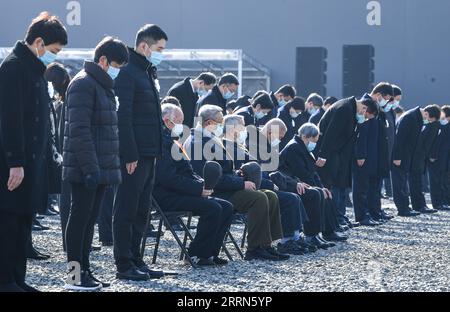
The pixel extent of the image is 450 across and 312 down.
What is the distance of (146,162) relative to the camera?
8.05 meters

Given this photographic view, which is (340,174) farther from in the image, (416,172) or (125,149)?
(125,149)

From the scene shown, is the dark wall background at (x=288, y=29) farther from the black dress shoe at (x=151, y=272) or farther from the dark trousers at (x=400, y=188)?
the black dress shoe at (x=151, y=272)

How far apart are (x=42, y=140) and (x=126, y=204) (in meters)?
1.21

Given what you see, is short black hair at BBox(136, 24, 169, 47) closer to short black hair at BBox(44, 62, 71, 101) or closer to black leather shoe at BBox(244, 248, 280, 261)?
short black hair at BBox(44, 62, 71, 101)

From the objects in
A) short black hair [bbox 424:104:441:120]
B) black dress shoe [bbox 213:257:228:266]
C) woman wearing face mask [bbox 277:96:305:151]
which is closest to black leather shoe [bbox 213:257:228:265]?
black dress shoe [bbox 213:257:228:266]

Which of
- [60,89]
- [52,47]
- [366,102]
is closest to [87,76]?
[52,47]

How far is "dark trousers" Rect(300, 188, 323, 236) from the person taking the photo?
1095cm

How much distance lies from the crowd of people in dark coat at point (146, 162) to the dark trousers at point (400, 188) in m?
1.20

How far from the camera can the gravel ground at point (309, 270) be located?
7.86m

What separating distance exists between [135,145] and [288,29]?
20.6 metres

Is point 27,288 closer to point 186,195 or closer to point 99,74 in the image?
point 99,74

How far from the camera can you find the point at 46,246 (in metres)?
10.3

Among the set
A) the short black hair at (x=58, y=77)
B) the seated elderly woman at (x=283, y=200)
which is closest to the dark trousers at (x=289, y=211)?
the seated elderly woman at (x=283, y=200)

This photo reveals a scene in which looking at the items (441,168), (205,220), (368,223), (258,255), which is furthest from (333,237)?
(441,168)
